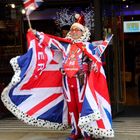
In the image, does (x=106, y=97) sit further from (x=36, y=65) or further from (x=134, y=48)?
Answer: (x=134, y=48)

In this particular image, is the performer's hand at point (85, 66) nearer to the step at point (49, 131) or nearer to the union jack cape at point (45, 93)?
the union jack cape at point (45, 93)

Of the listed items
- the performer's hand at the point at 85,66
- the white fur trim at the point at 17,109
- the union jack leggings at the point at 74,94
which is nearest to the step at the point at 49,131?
the white fur trim at the point at 17,109

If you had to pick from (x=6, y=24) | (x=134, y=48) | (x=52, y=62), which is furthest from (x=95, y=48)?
(x=134, y=48)

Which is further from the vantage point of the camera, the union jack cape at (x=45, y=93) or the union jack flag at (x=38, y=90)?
the union jack flag at (x=38, y=90)

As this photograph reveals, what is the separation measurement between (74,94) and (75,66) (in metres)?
0.42

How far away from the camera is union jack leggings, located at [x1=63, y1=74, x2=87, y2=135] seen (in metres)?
7.14

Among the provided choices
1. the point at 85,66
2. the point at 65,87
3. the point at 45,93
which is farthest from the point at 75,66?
the point at 45,93

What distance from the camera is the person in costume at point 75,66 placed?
7.12m

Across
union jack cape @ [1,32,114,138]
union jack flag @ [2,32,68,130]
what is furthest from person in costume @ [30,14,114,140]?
union jack flag @ [2,32,68,130]

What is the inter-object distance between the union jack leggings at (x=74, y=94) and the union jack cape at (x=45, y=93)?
227 millimetres

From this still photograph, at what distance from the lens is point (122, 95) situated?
9625mm

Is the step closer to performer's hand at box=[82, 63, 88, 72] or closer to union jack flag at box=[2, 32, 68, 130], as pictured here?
union jack flag at box=[2, 32, 68, 130]

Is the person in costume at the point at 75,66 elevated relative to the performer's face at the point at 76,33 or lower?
lower

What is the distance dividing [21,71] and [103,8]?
2236 mm
